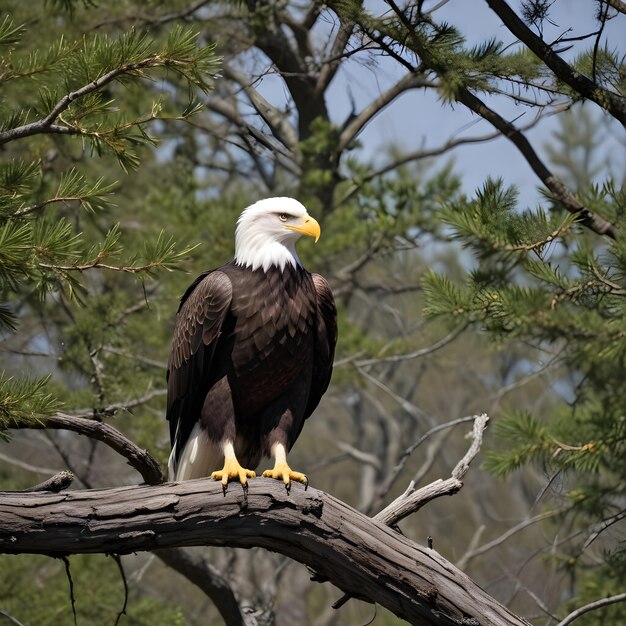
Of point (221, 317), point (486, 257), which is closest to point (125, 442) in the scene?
point (221, 317)

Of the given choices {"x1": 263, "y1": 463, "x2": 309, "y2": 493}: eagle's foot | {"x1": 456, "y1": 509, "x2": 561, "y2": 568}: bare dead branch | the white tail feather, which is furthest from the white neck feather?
{"x1": 456, "y1": 509, "x2": 561, "y2": 568}: bare dead branch

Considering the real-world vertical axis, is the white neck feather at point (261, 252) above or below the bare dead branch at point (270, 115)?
below

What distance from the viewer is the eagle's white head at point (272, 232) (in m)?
4.04

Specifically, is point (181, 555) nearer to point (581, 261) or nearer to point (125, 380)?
point (125, 380)

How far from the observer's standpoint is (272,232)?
412 cm

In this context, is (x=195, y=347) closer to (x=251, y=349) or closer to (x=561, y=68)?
(x=251, y=349)

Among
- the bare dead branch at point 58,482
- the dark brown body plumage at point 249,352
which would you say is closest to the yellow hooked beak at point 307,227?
the dark brown body plumage at point 249,352

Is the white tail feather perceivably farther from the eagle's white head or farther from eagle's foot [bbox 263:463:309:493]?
the eagle's white head

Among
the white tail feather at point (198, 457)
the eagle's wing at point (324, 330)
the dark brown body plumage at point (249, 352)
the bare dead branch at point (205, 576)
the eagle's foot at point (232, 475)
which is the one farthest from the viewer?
the bare dead branch at point (205, 576)

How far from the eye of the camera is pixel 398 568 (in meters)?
3.10

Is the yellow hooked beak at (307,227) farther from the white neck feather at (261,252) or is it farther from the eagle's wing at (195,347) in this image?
the eagle's wing at (195,347)

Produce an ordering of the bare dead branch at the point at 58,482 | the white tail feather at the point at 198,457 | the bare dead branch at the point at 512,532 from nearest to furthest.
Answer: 1. the bare dead branch at the point at 58,482
2. the white tail feather at the point at 198,457
3. the bare dead branch at the point at 512,532

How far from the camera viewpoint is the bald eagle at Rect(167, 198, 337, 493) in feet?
12.7

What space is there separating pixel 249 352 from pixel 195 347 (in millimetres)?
243
